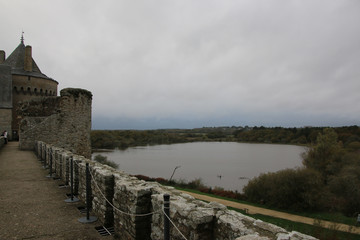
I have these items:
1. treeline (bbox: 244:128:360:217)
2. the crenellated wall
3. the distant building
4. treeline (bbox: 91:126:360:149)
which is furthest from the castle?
treeline (bbox: 91:126:360:149)

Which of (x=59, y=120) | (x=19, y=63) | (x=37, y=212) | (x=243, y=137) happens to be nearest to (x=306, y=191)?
(x=59, y=120)

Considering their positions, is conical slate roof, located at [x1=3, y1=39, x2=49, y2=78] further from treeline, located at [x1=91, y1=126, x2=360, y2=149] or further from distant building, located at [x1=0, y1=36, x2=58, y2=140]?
treeline, located at [x1=91, y1=126, x2=360, y2=149]

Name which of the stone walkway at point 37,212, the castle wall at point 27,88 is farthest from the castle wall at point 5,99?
the stone walkway at point 37,212

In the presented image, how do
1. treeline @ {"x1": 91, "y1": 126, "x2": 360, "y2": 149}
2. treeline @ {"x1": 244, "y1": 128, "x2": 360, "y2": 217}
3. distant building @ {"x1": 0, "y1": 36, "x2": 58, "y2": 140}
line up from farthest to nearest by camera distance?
treeline @ {"x1": 91, "y1": 126, "x2": 360, "y2": 149} < distant building @ {"x1": 0, "y1": 36, "x2": 58, "y2": 140} < treeline @ {"x1": 244, "y1": 128, "x2": 360, "y2": 217}

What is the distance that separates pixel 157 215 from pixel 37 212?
9.35 ft

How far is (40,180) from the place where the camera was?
703 centimetres

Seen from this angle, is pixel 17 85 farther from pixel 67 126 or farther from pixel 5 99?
pixel 67 126

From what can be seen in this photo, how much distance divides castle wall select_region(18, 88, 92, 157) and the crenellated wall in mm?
7402

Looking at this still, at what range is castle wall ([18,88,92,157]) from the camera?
12039 mm

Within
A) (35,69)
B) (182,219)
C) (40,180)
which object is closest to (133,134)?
(35,69)

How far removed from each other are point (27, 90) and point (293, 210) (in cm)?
2586

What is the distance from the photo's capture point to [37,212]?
179 inches

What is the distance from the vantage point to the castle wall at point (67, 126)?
39.5 ft

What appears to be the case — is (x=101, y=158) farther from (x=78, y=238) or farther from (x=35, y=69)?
(x=78, y=238)
